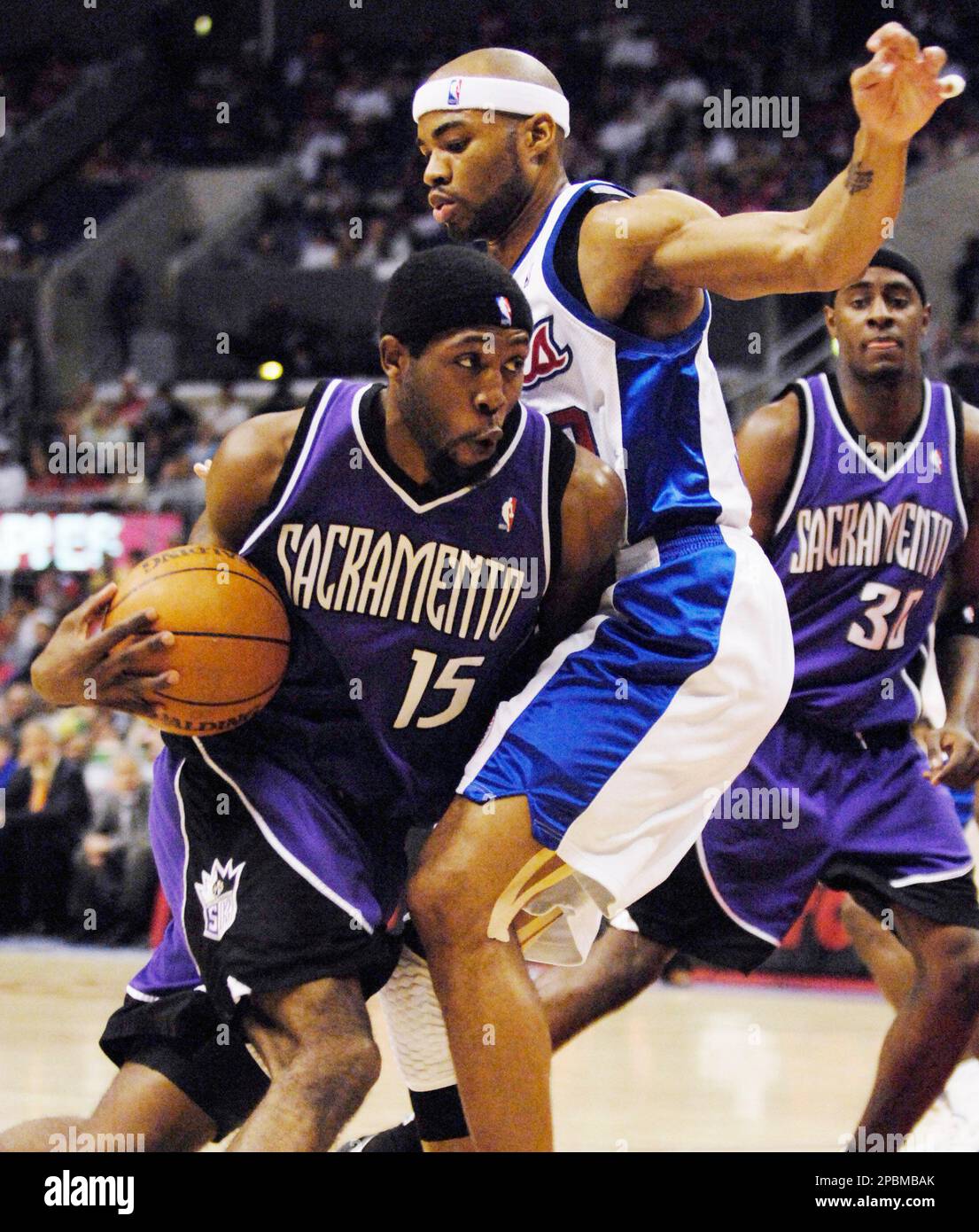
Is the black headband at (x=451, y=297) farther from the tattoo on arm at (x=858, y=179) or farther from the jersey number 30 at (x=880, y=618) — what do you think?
the jersey number 30 at (x=880, y=618)

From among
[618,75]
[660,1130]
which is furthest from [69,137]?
[660,1130]

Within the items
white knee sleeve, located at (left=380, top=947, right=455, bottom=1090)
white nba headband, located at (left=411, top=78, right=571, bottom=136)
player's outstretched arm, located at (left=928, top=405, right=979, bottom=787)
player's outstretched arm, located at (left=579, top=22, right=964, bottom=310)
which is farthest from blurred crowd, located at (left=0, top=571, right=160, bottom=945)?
player's outstretched arm, located at (left=579, top=22, right=964, bottom=310)

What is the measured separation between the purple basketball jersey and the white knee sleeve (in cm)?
128

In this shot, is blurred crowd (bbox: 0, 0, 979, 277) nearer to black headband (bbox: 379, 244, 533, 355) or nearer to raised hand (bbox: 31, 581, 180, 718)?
black headband (bbox: 379, 244, 533, 355)

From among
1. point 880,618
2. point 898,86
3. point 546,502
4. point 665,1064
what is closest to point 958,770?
point 880,618

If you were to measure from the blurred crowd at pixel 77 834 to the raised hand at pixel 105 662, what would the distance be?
5889 millimetres

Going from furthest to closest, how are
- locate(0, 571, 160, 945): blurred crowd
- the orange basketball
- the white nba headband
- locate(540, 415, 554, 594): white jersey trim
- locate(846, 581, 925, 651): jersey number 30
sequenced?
locate(0, 571, 160, 945): blurred crowd
locate(846, 581, 925, 651): jersey number 30
the white nba headband
locate(540, 415, 554, 594): white jersey trim
the orange basketball

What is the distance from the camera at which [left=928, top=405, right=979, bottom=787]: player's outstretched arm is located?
163 inches

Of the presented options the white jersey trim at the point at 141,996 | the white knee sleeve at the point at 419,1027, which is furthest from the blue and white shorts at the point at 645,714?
the white jersey trim at the point at 141,996

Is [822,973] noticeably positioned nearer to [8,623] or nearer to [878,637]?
[878,637]

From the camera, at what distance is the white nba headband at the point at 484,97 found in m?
3.41

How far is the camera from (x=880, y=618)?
13.9ft
